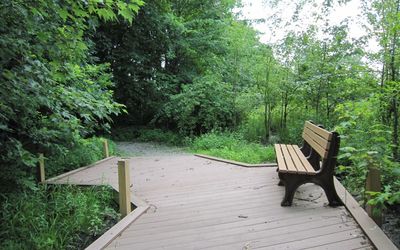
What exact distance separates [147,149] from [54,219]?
6794 millimetres

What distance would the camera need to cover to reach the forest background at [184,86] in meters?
3.38

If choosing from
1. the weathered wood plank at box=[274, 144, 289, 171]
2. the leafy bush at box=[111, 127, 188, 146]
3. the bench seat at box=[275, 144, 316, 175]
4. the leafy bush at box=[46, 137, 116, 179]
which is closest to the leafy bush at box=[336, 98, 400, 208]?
the bench seat at box=[275, 144, 316, 175]

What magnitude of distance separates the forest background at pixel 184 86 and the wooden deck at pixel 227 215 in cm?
56

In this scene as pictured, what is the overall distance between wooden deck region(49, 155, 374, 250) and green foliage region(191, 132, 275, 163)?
65.4 inches

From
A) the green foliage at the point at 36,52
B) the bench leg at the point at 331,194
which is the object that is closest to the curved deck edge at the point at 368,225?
the bench leg at the point at 331,194

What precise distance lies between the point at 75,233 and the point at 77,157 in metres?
3.07

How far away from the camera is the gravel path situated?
9.63m

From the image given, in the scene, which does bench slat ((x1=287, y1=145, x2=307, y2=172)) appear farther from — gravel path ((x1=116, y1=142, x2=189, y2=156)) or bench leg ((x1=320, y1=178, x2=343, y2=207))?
gravel path ((x1=116, y1=142, x2=189, y2=156))

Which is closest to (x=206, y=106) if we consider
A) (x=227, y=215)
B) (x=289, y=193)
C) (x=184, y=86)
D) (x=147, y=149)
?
(x=184, y=86)

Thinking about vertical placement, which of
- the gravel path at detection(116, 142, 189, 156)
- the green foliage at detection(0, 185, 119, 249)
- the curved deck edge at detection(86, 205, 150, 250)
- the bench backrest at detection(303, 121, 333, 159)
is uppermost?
the bench backrest at detection(303, 121, 333, 159)

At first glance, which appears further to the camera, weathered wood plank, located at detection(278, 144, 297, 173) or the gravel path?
the gravel path

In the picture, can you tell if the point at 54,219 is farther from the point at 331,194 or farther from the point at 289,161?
the point at 331,194

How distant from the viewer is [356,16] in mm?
6961

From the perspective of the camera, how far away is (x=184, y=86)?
11719mm
